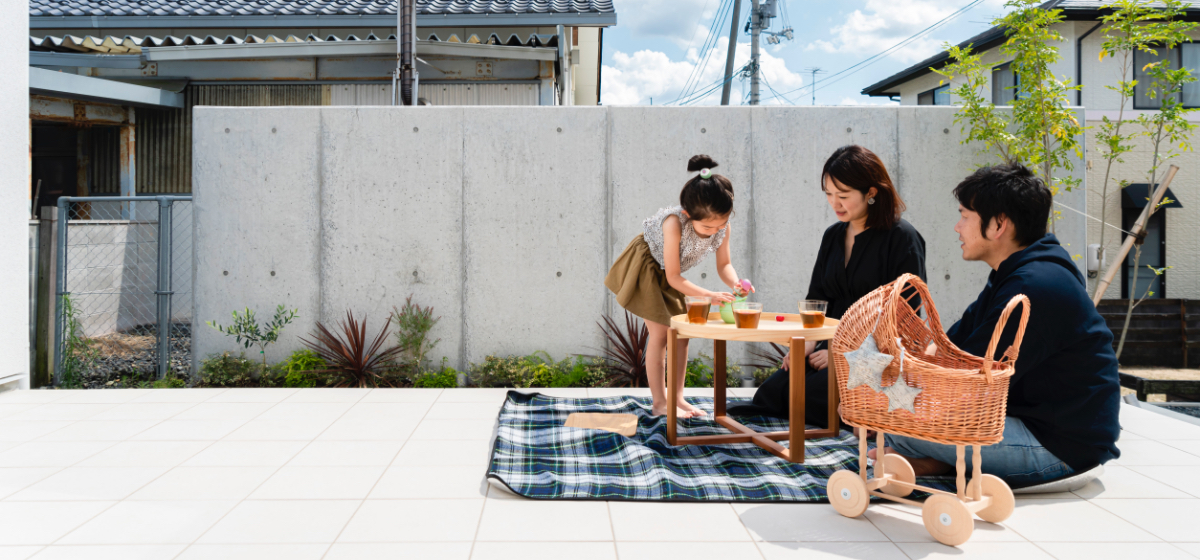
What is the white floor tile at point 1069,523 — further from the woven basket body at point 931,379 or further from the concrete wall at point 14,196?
the concrete wall at point 14,196

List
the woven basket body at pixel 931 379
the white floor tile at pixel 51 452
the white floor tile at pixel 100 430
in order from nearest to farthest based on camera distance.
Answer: the woven basket body at pixel 931 379
the white floor tile at pixel 51 452
the white floor tile at pixel 100 430

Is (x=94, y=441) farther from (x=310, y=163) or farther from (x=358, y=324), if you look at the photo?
(x=310, y=163)

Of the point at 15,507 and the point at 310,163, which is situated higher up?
the point at 310,163

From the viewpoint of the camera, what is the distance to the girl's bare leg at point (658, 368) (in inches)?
136

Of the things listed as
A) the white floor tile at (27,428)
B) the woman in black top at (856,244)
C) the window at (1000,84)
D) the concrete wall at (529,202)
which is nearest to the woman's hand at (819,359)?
the woman in black top at (856,244)

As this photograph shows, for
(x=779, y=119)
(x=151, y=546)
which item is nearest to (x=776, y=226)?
(x=779, y=119)

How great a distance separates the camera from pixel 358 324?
15.7 feet

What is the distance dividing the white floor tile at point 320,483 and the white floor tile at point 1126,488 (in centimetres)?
261

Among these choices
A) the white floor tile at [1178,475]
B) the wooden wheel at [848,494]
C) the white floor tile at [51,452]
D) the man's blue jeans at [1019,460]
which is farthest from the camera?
the white floor tile at [51,452]

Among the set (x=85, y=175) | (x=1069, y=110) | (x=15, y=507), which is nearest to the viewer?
(x=15, y=507)

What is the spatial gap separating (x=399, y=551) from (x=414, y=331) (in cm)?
288

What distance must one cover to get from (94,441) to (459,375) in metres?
2.12

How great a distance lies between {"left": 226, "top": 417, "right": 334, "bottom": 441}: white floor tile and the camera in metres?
3.26

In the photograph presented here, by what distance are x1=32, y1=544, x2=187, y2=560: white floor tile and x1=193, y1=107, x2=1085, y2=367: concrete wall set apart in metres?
2.83
